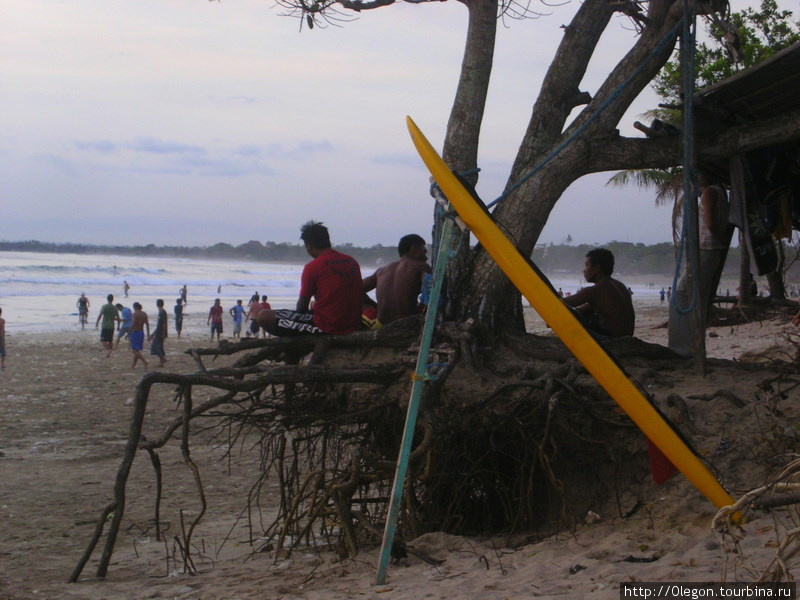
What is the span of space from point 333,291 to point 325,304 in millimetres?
122

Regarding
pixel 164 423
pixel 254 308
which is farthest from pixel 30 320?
pixel 164 423

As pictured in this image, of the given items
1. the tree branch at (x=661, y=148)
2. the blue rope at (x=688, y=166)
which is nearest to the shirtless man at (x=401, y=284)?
the tree branch at (x=661, y=148)

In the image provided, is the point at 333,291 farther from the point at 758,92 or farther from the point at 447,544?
the point at 758,92


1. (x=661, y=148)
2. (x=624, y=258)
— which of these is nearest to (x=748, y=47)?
(x=661, y=148)

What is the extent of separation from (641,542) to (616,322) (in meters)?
2.45

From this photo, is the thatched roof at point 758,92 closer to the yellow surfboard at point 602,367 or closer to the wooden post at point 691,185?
the wooden post at point 691,185

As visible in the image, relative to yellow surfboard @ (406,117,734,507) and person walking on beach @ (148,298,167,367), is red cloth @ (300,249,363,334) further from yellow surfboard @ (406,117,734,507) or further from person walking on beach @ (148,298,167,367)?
person walking on beach @ (148,298,167,367)

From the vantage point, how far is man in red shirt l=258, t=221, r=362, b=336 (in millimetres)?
6414

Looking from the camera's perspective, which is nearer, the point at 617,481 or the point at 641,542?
the point at 641,542

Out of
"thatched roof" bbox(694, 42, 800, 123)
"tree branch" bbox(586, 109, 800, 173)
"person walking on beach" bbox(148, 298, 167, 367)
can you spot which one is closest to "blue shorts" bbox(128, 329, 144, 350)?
"person walking on beach" bbox(148, 298, 167, 367)

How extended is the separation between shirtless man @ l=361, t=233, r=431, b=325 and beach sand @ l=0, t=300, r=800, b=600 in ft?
6.28

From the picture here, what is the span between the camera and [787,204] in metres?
7.20

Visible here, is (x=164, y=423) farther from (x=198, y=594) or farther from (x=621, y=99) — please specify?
(x=621, y=99)

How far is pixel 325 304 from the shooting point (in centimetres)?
642
